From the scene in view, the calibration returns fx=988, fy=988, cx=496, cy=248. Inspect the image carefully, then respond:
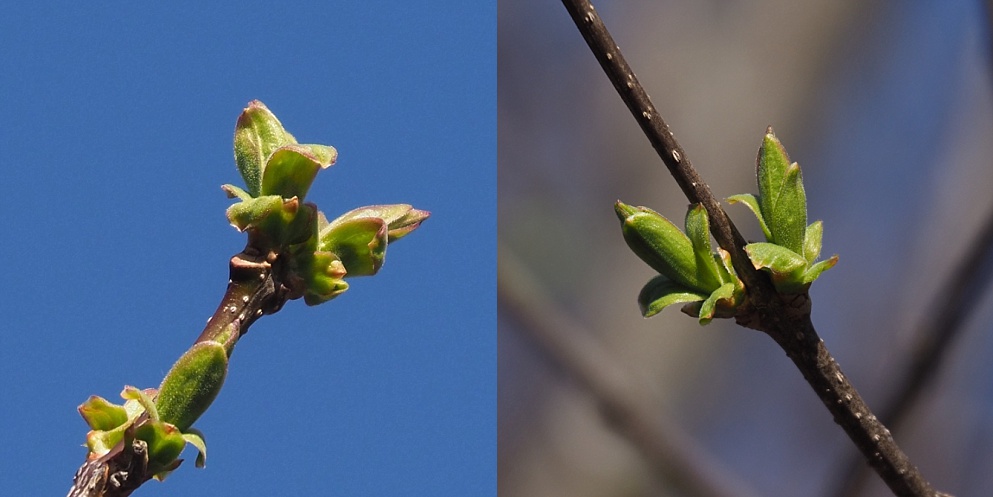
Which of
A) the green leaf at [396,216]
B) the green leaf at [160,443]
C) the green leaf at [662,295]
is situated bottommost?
the green leaf at [662,295]

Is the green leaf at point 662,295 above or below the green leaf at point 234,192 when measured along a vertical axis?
below

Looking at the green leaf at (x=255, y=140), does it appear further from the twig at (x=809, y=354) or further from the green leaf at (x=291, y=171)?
the twig at (x=809, y=354)

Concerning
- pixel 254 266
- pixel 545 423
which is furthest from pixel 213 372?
pixel 545 423

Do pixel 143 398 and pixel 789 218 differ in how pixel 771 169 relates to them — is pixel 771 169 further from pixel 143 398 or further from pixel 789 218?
pixel 143 398

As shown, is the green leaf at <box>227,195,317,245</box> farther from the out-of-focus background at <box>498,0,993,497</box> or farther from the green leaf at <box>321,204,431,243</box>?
the out-of-focus background at <box>498,0,993,497</box>

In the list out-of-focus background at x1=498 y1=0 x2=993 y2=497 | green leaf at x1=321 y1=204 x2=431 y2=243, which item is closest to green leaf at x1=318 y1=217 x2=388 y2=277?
green leaf at x1=321 y1=204 x2=431 y2=243

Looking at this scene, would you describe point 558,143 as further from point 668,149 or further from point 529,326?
point 668,149

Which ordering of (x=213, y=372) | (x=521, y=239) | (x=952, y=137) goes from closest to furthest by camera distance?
1. (x=213, y=372)
2. (x=952, y=137)
3. (x=521, y=239)

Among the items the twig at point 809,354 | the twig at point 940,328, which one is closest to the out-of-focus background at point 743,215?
the twig at point 940,328

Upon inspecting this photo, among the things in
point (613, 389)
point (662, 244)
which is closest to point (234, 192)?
point (662, 244)
